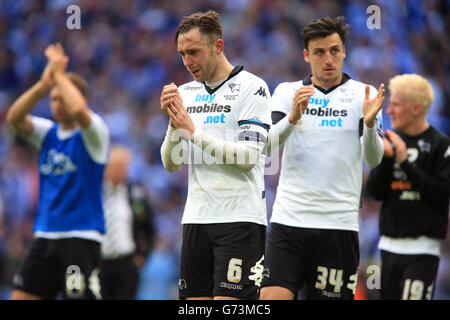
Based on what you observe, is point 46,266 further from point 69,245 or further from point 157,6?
point 157,6

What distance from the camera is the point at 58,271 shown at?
6332 millimetres

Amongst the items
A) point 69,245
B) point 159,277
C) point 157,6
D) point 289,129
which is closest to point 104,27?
point 157,6

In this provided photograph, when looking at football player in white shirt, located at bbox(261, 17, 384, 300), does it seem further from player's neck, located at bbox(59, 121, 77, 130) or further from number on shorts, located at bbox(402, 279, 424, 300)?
player's neck, located at bbox(59, 121, 77, 130)

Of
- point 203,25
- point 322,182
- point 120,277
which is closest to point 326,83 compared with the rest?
point 322,182

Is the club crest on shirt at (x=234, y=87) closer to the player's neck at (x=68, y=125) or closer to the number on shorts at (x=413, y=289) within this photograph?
the player's neck at (x=68, y=125)

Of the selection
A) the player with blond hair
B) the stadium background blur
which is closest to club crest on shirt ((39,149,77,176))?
the player with blond hair

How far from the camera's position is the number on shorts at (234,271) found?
4.67m

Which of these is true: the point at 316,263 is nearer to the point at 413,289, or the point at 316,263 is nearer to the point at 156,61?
the point at 413,289

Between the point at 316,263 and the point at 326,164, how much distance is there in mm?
795

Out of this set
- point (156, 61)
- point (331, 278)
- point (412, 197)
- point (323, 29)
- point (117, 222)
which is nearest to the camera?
point (331, 278)

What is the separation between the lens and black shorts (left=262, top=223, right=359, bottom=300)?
5.49 m

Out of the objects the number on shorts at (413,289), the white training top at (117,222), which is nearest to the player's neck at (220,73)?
the number on shorts at (413,289)

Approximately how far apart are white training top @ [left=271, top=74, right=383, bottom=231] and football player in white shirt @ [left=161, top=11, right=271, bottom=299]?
2.33ft

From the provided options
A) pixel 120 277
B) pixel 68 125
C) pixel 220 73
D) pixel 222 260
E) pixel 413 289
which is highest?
pixel 220 73
